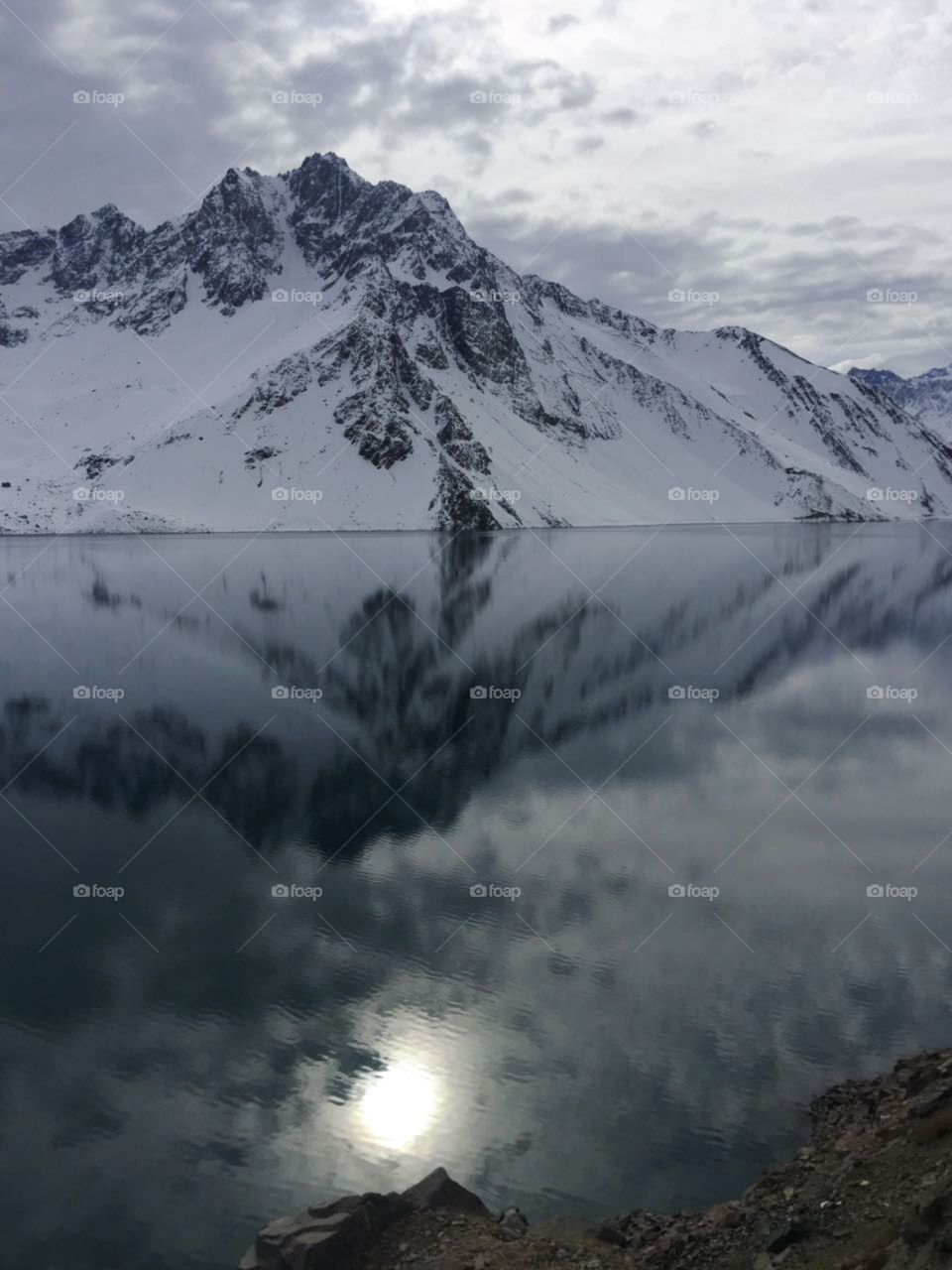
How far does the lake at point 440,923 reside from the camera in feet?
56.9

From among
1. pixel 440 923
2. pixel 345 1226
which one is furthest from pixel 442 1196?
pixel 440 923

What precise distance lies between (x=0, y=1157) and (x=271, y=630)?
58.4 metres

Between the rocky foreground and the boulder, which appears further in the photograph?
the boulder

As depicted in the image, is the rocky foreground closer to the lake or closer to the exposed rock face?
the exposed rock face

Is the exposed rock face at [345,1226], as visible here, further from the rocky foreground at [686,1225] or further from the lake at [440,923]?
the lake at [440,923]

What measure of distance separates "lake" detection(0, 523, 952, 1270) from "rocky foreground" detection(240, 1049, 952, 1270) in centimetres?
122

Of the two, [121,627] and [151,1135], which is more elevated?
[121,627]

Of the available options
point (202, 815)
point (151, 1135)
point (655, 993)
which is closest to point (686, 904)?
point (655, 993)

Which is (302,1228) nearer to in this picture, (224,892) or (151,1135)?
(151,1135)

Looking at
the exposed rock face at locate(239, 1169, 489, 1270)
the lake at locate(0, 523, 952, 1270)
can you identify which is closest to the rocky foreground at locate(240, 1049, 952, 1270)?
the exposed rock face at locate(239, 1169, 489, 1270)

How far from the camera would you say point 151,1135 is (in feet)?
58.5

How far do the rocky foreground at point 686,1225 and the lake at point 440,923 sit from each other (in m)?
1.22

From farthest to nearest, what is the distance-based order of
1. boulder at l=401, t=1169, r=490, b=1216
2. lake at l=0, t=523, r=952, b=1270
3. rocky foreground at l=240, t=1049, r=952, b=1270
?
lake at l=0, t=523, r=952, b=1270, boulder at l=401, t=1169, r=490, b=1216, rocky foreground at l=240, t=1049, r=952, b=1270

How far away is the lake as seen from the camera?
17.3 meters
